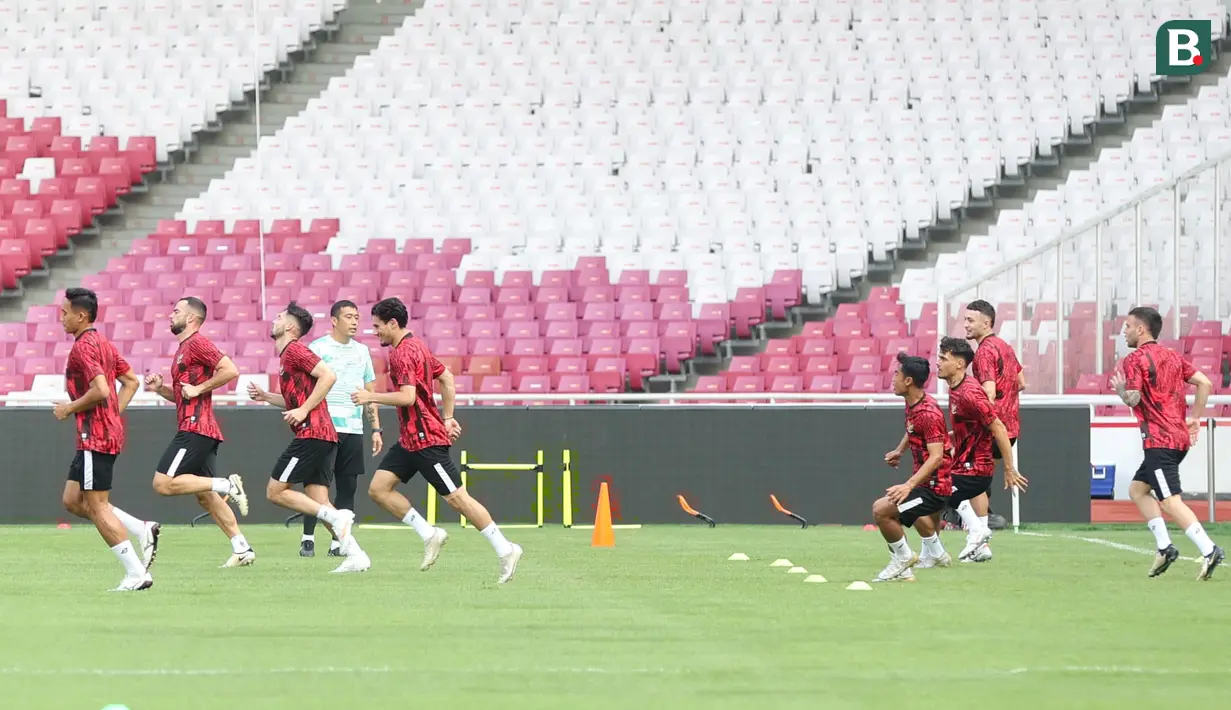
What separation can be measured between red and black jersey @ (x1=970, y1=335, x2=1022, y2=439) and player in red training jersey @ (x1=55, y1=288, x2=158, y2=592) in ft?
21.6

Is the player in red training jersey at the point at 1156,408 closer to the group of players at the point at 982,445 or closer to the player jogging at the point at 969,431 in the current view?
the group of players at the point at 982,445

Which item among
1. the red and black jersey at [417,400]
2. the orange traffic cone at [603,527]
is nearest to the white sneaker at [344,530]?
the red and black jersey at [417,400]

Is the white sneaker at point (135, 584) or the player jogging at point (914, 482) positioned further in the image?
the player jogging at point (914, 482)

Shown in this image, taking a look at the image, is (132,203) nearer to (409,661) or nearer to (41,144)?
(41,144)

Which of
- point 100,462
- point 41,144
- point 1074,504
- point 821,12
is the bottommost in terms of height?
point 1074,504

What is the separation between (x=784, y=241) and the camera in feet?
89.0

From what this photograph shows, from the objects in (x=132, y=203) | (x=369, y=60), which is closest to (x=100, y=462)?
(x=132, y=203)

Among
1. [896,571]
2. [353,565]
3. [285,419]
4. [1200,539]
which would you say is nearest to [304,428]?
[285,419]

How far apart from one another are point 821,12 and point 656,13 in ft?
10.0

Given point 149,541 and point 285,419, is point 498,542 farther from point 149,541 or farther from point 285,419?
point 149,541

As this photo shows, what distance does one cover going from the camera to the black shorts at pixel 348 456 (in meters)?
14.5

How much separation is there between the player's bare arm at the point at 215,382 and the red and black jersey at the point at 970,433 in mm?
5028

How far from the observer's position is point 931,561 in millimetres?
12555

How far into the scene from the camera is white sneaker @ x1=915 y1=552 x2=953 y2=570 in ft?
40.9
